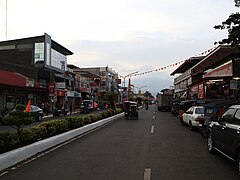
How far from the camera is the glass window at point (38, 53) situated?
165 feet

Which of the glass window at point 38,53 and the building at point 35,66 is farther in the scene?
the glass window at point 38,53

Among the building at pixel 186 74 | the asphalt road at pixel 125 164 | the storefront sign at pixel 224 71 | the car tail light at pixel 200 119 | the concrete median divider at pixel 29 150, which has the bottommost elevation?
the asphalt road at pixel 125 164

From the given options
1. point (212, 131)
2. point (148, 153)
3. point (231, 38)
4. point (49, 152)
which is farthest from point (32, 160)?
point (231, 38)

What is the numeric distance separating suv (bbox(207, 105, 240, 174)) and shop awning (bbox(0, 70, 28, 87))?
87.1 feet

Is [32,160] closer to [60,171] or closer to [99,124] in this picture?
[60,171]

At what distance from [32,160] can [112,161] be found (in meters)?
2.28

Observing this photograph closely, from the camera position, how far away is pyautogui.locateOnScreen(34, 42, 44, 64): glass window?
50219mm

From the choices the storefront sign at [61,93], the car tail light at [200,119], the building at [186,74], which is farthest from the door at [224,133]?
the storefront sign at [61,93]

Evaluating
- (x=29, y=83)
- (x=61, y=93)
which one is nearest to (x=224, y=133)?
(x=29, y=83)

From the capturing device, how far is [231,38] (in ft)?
45.7

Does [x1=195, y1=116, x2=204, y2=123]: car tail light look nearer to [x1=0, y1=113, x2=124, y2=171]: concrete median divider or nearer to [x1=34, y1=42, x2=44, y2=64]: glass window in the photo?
[x1=0, y1=113, x2=124, y2=171]: concrete median divider

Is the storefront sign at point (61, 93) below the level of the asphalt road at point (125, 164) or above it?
above

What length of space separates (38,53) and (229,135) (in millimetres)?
46979

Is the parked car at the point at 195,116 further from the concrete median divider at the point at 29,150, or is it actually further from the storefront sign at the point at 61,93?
the storefront sign at the point at 61,93
